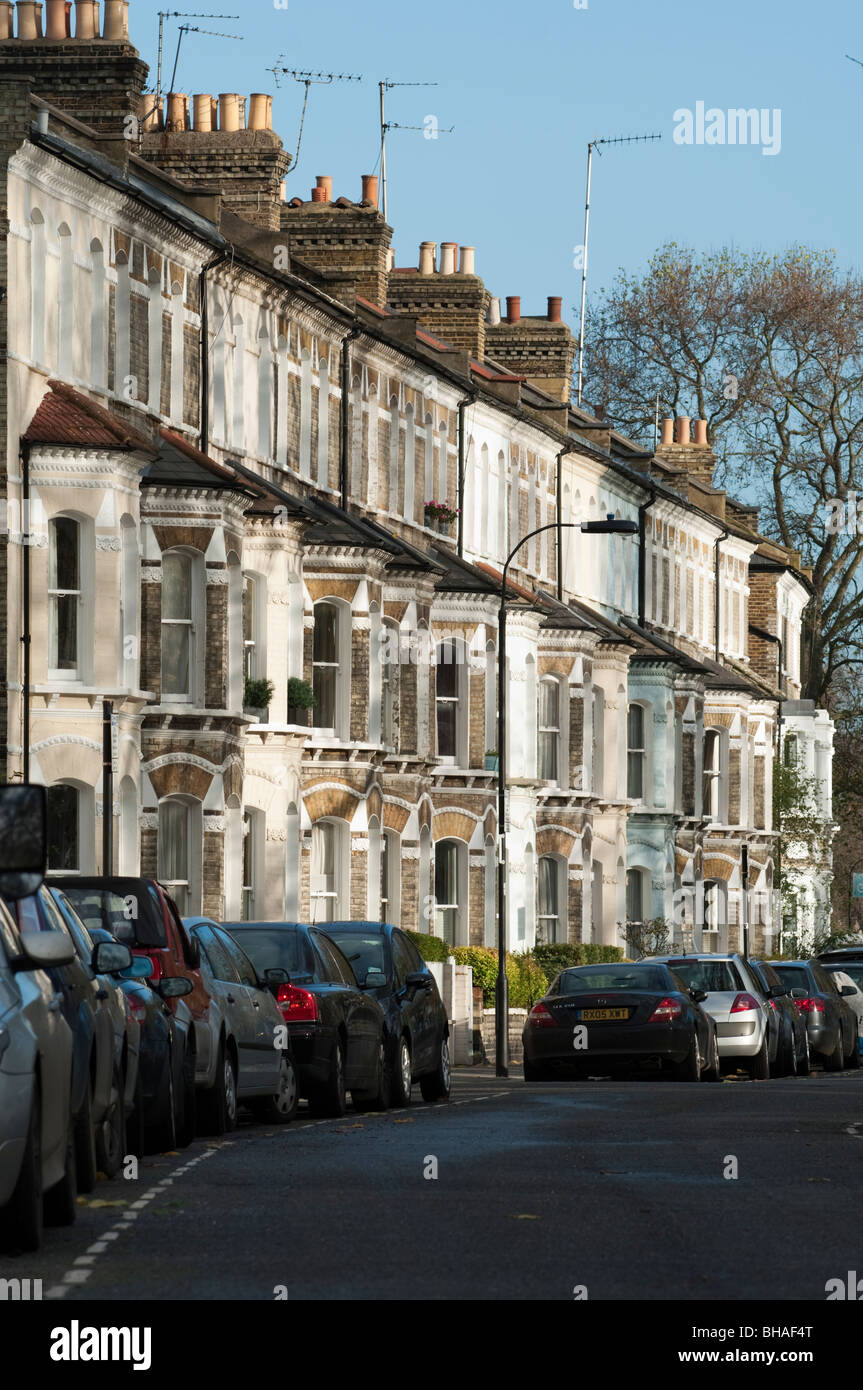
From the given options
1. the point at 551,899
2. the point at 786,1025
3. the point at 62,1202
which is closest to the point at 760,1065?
the point at 786,1025

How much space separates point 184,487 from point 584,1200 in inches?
945

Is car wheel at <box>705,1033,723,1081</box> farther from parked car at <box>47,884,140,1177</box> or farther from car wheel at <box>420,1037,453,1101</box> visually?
parked car at <box>47,884,140,1177</box>

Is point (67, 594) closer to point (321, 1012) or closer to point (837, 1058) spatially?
point (837, 1058)

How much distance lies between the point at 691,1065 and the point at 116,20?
1879 cm

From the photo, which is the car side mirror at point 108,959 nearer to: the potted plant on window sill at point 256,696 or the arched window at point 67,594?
the arched window at point 67,594

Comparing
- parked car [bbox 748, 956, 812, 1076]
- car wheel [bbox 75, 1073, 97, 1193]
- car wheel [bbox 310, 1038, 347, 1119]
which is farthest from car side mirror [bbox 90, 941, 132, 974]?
parked car [bbox 748, 956, 812, 1076]

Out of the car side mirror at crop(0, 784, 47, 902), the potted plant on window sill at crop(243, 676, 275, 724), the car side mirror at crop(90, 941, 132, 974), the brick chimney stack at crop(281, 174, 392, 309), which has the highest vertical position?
the brick chimney stack at crop(281, 174, 392, 309)

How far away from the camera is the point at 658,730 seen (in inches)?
2480

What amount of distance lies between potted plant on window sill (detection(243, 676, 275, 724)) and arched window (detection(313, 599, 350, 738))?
290cm

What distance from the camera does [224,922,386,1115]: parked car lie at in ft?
68.9

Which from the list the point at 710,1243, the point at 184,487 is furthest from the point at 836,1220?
the point at 184,487
